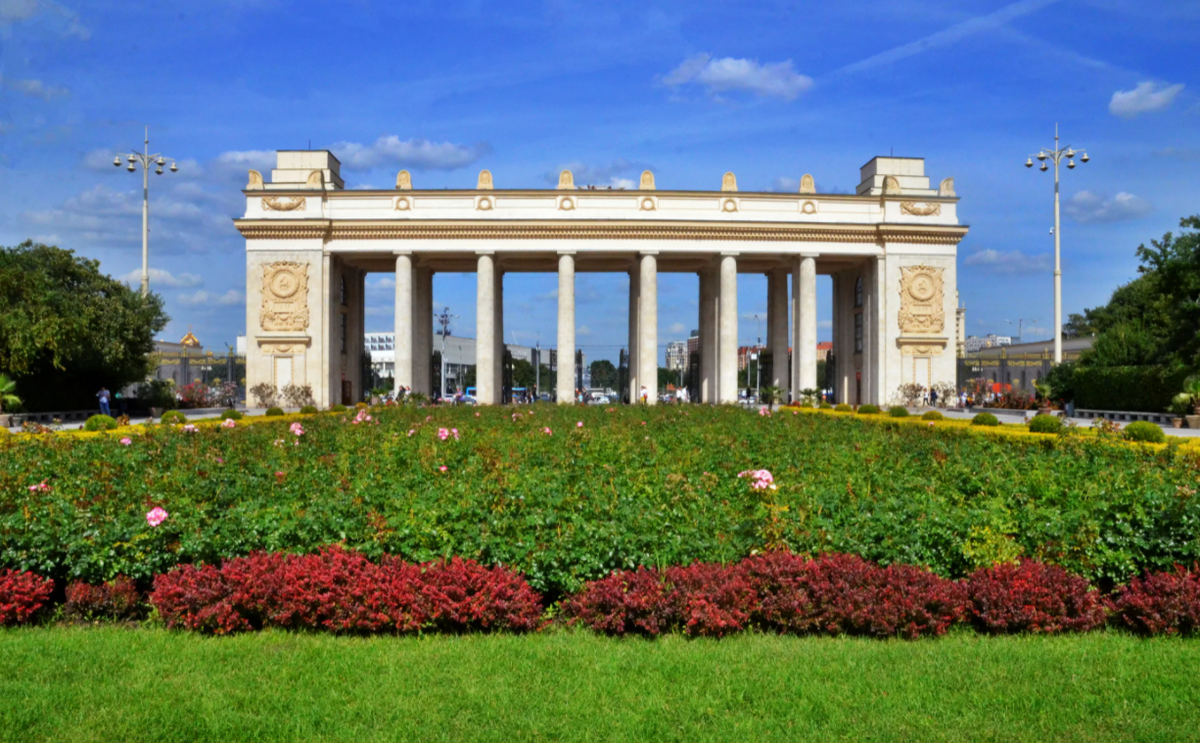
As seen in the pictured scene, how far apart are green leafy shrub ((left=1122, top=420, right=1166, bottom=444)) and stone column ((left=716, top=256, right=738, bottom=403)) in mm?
26434

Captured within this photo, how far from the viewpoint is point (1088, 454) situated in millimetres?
10922

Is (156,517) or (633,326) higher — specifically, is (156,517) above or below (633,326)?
below

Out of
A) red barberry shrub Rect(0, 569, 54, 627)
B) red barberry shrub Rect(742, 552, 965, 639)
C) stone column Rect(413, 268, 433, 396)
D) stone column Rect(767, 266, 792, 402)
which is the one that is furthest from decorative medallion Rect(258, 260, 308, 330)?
red barberry shrub Rect(742, 552, 965, 639)

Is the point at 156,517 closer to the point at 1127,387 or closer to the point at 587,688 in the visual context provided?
the point at 587,688

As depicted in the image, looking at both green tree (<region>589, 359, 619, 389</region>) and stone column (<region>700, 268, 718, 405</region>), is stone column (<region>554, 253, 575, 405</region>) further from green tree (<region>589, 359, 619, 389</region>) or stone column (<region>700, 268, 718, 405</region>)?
green tree (<region>589, 359, 619, 389</region>)

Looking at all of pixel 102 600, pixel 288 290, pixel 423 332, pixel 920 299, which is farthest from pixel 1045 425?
pixel 288 290

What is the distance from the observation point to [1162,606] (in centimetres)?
643

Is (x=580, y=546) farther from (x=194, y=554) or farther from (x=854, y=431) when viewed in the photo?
(x=854, y=431)

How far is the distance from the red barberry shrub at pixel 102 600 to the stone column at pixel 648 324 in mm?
36236

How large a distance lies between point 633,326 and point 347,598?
4128cm

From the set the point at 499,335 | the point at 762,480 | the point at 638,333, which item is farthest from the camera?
the point at 499,335

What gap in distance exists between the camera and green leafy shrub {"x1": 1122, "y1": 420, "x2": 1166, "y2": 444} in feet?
52.9

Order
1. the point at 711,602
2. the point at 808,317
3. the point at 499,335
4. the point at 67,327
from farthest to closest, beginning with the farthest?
the point at 499,335 → the point at 808,317 → the point at 67,327 → the point at 711,602

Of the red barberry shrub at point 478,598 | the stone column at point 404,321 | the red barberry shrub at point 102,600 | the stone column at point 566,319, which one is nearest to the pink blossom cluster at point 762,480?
the red barberry shrub at point 478,598
